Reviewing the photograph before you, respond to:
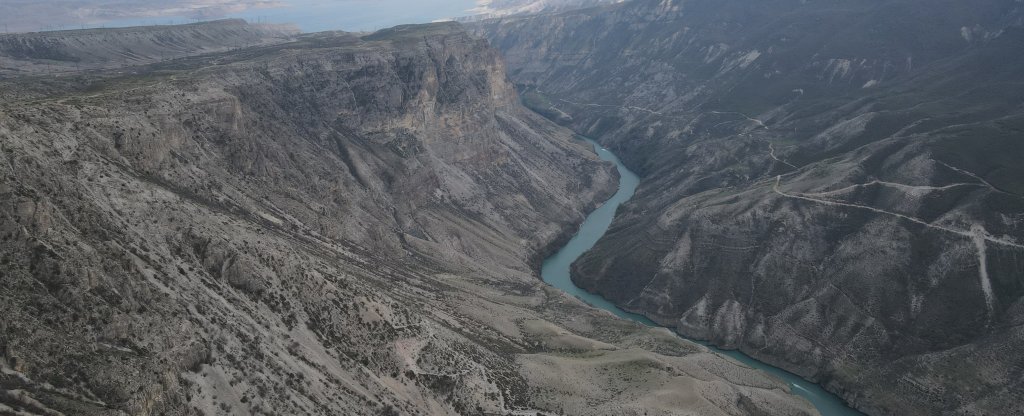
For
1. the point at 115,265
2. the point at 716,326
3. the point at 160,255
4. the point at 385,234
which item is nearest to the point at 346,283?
the point at 160,255

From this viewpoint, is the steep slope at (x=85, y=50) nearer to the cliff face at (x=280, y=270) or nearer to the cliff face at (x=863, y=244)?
the cliff face at (x=280, y=270)

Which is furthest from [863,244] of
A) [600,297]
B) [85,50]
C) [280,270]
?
[85,50]

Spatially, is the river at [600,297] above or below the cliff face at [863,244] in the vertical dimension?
below

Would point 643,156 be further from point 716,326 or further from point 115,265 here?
point 115,265

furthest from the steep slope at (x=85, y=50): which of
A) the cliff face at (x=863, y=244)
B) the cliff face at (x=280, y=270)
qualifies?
the cliff face at (x=863, y=244)

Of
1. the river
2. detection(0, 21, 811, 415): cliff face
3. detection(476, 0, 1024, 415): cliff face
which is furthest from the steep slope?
detection(476, 0, 1024, 415): cliff face

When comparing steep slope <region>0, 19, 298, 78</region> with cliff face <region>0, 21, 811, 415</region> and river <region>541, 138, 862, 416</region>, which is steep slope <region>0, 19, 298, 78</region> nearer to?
cliff face <region>0, 21, 811, 415</region>
